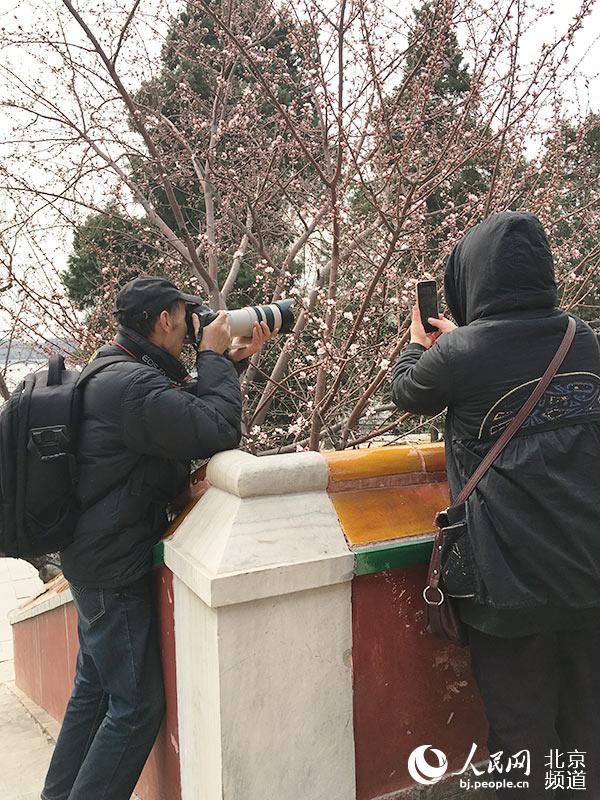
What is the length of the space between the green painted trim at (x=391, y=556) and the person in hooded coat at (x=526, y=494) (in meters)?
0.21

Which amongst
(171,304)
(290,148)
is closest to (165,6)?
(290,148)

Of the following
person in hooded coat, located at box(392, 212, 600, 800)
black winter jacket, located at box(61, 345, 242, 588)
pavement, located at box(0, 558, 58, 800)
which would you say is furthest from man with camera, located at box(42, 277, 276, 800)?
pavement, located at box(0, 558, 58, 800)

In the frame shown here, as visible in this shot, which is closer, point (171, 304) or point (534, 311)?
point (534, 311)

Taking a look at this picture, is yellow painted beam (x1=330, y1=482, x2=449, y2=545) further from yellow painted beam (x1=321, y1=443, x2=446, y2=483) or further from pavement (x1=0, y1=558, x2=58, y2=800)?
pavement (x1=0, y1=558, x2=58, y2=800)

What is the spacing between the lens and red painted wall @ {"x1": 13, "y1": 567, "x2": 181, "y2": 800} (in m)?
1.93

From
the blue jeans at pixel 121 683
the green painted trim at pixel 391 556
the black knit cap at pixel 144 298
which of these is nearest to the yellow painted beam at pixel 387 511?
the green painted trim at pixel 391 556

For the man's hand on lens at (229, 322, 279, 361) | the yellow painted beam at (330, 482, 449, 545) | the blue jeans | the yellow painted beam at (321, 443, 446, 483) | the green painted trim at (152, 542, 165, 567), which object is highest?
the man's hand on lens at (229, 322, 279, 361)

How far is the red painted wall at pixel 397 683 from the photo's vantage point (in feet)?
5.59

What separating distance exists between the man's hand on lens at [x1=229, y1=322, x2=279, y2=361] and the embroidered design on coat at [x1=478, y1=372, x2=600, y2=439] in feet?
3.13

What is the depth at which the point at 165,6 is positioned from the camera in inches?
199

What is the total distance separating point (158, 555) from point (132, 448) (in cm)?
37

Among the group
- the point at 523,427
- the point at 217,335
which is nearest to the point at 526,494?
the point at 523,427

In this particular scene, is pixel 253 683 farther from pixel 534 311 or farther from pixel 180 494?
pixel 534 311

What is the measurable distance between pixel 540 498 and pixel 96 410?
4.10 ft
